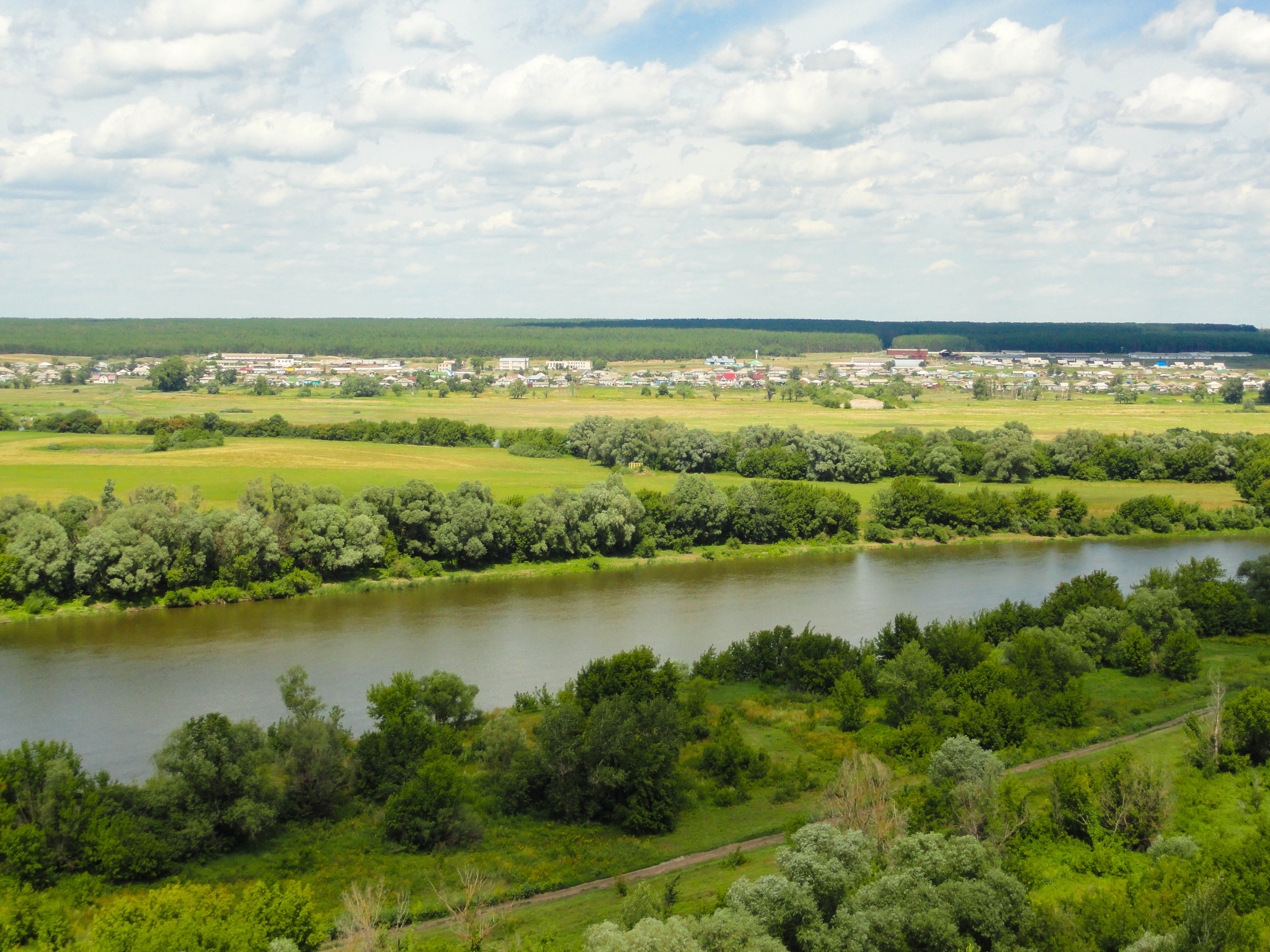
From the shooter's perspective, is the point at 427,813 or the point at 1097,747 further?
the point at 1097,747

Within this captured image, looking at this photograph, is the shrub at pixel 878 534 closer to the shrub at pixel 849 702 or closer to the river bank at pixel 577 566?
the river bank at pixel 577 566

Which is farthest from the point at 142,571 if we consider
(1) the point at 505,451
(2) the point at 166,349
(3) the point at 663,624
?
(2) the point at 166,349

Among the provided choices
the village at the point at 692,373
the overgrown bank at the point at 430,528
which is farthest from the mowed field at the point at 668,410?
the overgrown bank at the point at 430,528

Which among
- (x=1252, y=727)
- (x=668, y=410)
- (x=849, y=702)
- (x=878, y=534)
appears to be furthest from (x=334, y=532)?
(x=668, y=410)

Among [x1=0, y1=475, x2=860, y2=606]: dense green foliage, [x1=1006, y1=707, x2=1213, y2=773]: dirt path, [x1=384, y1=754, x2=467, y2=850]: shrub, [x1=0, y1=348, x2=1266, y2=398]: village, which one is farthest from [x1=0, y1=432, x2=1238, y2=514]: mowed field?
[x1=0, y1=348, x2=1266, y2=398]: village

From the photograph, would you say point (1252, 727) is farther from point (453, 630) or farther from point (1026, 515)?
point (1026, 515)

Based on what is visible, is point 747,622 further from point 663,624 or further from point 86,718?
point 86,718

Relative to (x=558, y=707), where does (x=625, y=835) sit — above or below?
below
